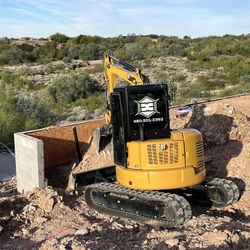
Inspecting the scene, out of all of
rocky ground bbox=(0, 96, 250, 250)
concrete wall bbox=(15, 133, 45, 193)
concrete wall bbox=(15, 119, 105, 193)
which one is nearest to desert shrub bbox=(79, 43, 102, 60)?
concrete wall bbox=(15, 119, 105, 193)

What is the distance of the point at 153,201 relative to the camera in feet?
26.4

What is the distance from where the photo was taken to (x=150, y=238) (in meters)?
6.85

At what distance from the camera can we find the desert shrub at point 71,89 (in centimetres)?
2650

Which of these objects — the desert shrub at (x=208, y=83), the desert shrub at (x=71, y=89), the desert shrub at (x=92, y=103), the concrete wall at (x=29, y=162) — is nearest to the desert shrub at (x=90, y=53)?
the desert shrub at (x=208, y=83)

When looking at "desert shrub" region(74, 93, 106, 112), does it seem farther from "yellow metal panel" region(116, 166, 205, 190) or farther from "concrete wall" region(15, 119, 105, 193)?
"yellow metal panel" region(116, 166, 205, 190)

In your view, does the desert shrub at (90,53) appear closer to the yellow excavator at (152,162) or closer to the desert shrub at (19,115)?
the desert shrub at (19,115)

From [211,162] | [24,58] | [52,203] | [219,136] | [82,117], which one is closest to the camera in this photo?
[52,203]

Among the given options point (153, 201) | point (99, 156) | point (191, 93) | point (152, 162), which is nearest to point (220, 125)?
point (99, 156)

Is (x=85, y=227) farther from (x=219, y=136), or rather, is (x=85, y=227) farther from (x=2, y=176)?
(x=2, y=176)

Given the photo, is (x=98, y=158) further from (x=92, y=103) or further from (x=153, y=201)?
A: (x=92, y=103)

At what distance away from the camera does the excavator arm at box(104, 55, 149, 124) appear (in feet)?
32.0

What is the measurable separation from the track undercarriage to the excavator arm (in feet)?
6.06

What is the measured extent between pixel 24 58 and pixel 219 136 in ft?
122

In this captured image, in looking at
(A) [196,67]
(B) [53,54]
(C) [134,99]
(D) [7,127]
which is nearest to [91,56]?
(B) [53,54]
